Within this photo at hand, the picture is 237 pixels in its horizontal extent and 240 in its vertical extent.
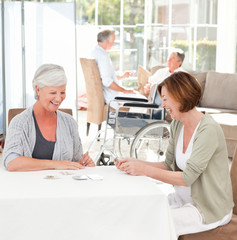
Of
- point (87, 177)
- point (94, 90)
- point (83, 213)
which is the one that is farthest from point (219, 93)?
point (83, 213)

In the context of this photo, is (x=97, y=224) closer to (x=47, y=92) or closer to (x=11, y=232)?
(x=11, y=232)

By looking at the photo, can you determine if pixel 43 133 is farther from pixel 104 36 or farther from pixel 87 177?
pixel 104 36

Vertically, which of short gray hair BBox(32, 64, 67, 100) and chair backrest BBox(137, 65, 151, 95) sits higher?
short gray hair BBox(32, 64, 67, 100)

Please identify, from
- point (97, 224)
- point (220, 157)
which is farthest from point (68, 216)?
point (220, 157)

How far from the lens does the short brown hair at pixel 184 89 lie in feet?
7.56

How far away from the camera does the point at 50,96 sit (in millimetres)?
2463

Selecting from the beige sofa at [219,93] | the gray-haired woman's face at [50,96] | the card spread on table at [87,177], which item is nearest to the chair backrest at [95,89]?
the beige sofa at [219,93]

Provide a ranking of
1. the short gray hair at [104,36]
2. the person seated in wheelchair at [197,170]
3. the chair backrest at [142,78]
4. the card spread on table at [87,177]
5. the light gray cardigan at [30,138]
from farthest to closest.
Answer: the chair backrest at [142,78]
the short gray hair at [104,36]
the light gray cardigan at [30,138]
the person seated in wheelchair at [197,170]
the card spread on table at [87,177]

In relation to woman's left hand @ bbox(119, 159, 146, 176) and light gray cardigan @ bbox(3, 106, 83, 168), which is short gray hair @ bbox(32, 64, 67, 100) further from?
woman's left hand @ bbox(119, 159, 146, 176)

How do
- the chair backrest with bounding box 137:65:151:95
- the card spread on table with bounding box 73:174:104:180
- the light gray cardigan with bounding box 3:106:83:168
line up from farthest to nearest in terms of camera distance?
the chair backrest with bounding box 137:65:151:95, the light gray cardigan with bounding box 3:106:83:168, the card spread on table with bounding box 73:174:104:180

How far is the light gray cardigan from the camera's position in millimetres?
2381

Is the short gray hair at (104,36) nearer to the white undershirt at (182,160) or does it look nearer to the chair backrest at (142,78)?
the chair backrest at (142,78)

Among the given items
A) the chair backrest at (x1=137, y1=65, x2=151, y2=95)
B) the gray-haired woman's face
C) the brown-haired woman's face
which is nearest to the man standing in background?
the chair backrest at (x1=137, y1=65, x2=151, y2=95)

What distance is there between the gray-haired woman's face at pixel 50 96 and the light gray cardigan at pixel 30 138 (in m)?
0.09
